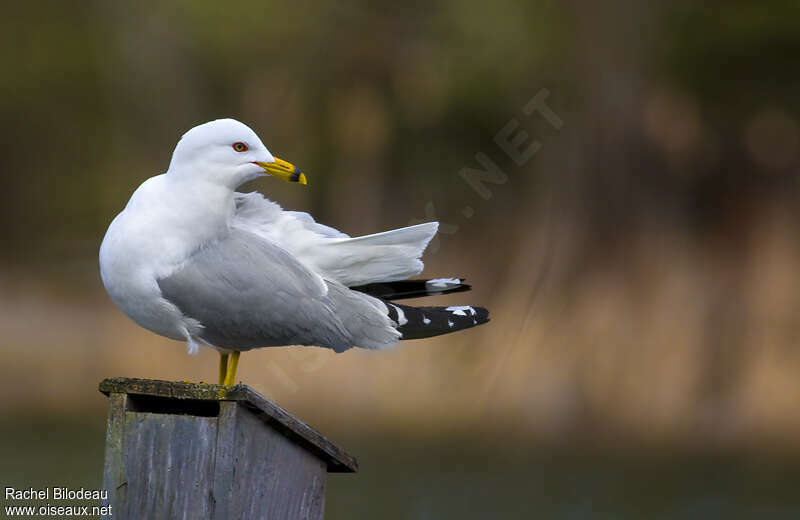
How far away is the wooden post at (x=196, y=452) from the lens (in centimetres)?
193

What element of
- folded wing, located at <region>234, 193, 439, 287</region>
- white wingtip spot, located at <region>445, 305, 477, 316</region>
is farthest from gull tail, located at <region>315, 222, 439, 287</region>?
white wingtip spot, located at <region>445, 305, 477, 316</region>

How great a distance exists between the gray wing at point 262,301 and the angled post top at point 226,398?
0.30m

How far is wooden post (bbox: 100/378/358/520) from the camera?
193 centimetres

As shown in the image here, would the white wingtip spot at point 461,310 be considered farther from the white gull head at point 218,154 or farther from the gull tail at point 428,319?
the white gull head at point 218,154

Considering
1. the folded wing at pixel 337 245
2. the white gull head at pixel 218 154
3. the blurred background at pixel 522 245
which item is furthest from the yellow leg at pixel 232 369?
the blurred background at pixel 522 245

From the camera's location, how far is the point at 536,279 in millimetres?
6398

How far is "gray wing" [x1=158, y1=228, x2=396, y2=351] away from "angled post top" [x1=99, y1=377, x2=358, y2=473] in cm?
30

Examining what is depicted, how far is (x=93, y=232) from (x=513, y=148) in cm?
321

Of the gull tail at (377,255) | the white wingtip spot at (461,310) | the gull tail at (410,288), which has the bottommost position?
the white wingtip spot at (461,310)

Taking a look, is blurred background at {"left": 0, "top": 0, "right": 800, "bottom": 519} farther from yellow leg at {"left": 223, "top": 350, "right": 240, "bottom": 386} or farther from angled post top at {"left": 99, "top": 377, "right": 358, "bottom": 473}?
angled post top at {"left": 99, "top": 377, "right": 358, "bottom": 473}

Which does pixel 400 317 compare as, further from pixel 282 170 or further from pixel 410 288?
pixel 282 170

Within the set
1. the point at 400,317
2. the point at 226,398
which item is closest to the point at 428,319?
the point at 400,317

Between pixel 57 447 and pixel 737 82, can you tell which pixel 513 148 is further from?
pixel 57 447

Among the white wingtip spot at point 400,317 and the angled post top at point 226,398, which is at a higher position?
the white wingtip spot at point 400,317
